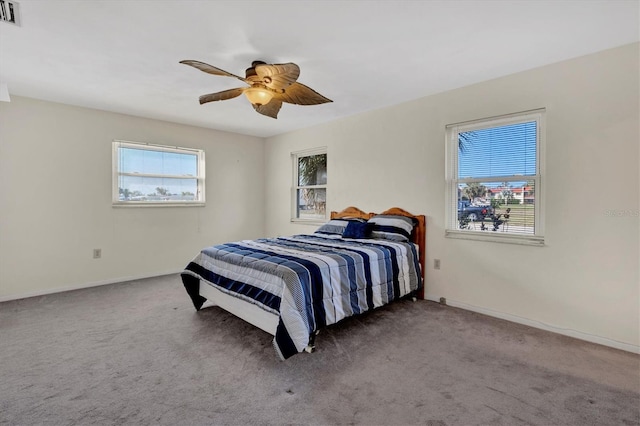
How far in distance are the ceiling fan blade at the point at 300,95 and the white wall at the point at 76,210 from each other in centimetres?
278

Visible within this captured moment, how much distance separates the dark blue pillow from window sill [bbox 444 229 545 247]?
33.1 inches

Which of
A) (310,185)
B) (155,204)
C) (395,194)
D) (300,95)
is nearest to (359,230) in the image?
(395,194)

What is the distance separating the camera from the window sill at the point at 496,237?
9.43 feet

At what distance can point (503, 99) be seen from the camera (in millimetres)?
3064

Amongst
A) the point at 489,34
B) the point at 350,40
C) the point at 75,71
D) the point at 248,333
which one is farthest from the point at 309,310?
the point at 75,71

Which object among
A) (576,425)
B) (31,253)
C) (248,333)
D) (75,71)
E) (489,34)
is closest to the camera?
(576,425)

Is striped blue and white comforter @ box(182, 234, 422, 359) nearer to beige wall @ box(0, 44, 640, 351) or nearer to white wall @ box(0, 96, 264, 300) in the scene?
beige wall @ box(0, 44, 640, 351)

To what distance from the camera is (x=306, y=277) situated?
7.63 feet

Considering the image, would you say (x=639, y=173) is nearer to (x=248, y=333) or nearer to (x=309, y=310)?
(x=309, y=310)

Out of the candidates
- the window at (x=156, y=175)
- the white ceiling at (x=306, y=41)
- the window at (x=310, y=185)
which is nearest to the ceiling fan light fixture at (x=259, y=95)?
the white ceiling at (x=306, y=41)

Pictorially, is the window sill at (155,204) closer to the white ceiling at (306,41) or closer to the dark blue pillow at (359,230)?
the white ceiling at (306,41)

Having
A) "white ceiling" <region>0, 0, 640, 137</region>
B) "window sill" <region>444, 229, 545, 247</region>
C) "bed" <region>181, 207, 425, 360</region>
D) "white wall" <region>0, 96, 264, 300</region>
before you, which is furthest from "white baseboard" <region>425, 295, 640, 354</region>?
"white wall" <region>0, 96, 264, 300</region>

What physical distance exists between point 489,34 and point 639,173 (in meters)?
1.52

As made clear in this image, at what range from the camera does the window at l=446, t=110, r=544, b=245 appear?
2.95 metres
